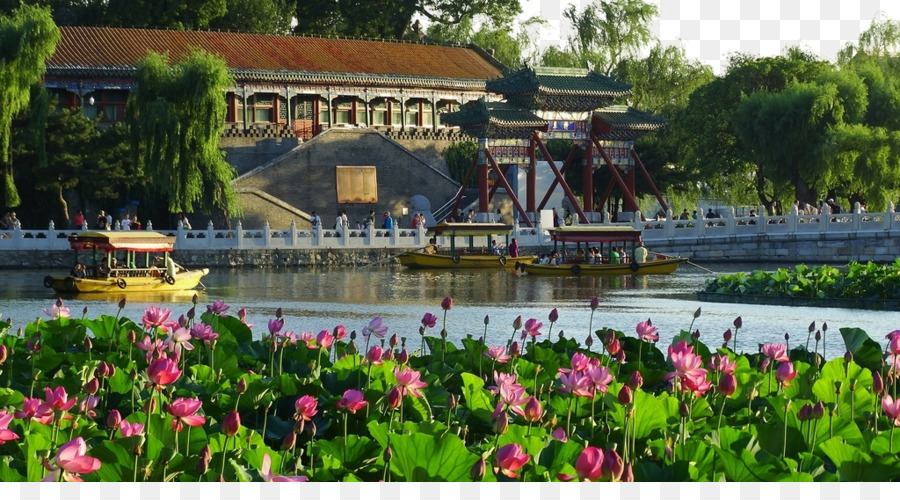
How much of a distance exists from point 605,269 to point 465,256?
4239mm

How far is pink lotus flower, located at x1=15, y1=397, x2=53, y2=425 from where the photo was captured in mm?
4977

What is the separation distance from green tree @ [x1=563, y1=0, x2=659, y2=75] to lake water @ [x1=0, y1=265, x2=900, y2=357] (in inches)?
761

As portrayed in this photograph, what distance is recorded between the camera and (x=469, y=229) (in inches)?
1373

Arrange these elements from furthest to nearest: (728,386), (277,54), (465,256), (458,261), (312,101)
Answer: (312,101)
(277,54)
(465,256)
(458,261)
(728,386)

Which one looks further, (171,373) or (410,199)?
(410,199)

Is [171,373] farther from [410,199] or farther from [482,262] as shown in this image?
[410,199]

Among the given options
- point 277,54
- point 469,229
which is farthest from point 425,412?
point 277,54

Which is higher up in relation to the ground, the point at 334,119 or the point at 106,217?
the point at 334,119

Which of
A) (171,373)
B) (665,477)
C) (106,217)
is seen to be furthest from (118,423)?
(106,217)

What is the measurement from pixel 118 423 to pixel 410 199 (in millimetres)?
39707

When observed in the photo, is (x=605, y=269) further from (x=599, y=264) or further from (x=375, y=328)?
(x=375, y=328)

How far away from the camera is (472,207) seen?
42781mm

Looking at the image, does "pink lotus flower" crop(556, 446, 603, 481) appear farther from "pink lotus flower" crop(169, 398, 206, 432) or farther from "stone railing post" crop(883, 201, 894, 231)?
"stone railing post" crop(883, 201, 894, 231)

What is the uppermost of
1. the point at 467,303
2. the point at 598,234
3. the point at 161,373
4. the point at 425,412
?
the point at 598,234
